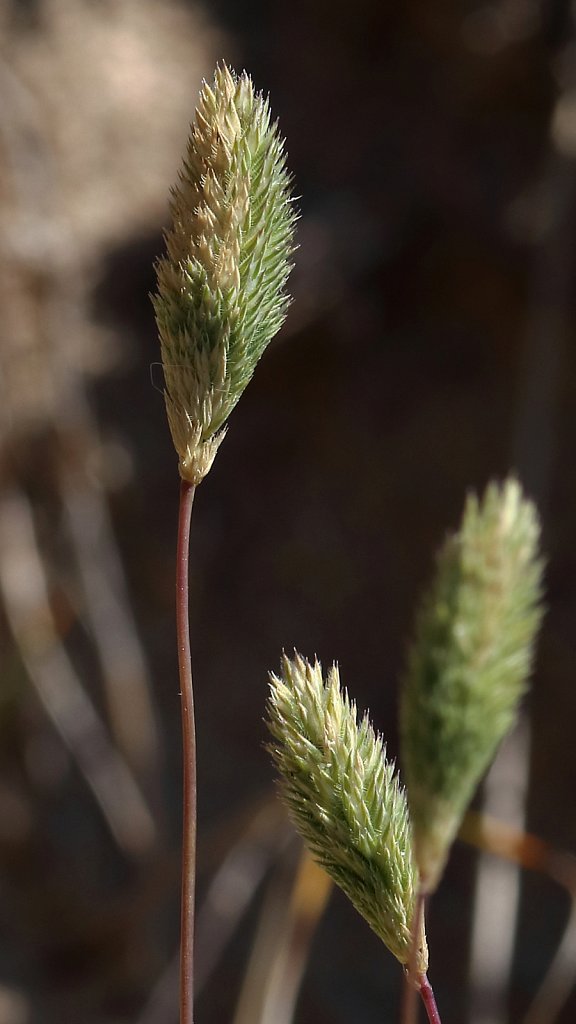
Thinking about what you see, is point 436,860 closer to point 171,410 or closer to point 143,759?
point 171,410

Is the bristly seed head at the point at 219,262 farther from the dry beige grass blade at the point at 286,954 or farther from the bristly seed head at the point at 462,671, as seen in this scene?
the dry beige grass blade at the point at 286,954

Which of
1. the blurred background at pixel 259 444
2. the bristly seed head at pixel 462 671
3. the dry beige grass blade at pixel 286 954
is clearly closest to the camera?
the bristly seed head at pixel 462 671

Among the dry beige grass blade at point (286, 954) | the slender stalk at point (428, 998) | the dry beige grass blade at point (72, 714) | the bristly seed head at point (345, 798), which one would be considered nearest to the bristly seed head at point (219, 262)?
the bristly seed head at point (345, 798)

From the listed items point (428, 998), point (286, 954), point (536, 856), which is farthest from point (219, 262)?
point (286, 954)

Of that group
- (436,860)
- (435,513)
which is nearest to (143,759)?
(435,513)

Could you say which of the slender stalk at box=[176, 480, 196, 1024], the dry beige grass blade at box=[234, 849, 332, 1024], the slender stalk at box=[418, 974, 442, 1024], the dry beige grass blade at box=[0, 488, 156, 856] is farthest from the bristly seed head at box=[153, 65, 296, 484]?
the dry beige grass blade at box=[0, 488, 156, 856]

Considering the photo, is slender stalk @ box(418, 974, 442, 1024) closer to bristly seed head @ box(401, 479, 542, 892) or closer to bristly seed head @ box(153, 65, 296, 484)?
bristly seed head @ box(401, 479, 542, 892)
